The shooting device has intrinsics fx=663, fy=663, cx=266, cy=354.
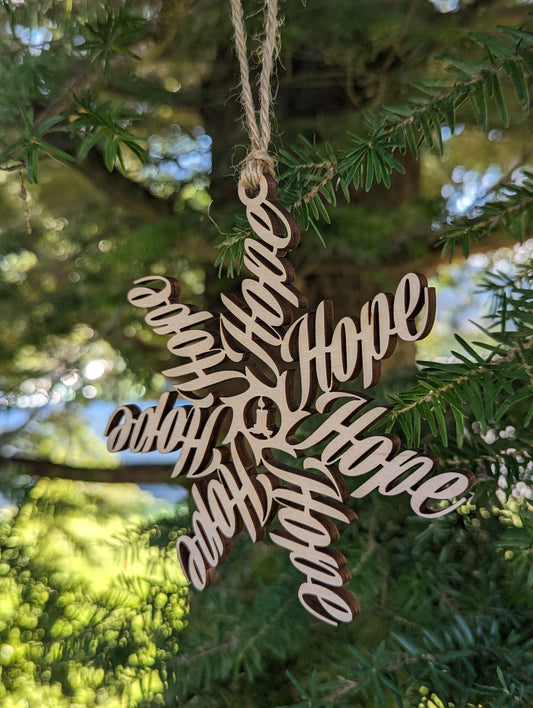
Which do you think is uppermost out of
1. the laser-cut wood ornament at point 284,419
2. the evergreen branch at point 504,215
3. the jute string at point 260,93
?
the jute string at point 260,93

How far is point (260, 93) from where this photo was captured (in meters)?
0.40

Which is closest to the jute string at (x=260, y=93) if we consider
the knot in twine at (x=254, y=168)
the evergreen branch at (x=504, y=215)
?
the knot in twine at (x=254, y=168)

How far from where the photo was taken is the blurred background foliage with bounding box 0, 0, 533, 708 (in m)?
0.39

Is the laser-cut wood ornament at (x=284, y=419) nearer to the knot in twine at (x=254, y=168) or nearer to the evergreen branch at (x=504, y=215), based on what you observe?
the knot in twine at (x=254, y=168)

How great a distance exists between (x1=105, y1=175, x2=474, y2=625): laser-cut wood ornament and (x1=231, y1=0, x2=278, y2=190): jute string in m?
0.01

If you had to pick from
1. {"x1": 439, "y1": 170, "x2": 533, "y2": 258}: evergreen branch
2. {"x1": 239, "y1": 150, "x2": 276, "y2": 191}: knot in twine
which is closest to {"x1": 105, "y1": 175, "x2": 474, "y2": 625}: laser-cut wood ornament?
{"x1": 239, "y1": 150, "x2": 276, "y2": 191}: knot in twine

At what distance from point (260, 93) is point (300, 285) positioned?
408 millimetres

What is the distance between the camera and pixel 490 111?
2.36ft

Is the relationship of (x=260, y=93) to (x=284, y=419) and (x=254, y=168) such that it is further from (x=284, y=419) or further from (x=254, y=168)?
(x=284, y=419)

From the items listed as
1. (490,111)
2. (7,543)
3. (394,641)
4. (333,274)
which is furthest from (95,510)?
(490,111)

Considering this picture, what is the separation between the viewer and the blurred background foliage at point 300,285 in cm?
39

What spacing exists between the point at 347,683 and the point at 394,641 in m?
0.05

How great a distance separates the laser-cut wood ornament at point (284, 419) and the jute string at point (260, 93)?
0.04 feet

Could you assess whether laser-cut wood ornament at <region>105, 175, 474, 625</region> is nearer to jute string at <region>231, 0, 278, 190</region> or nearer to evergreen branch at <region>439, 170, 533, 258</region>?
jute string at <region>231, 0, 278, 190</region>
